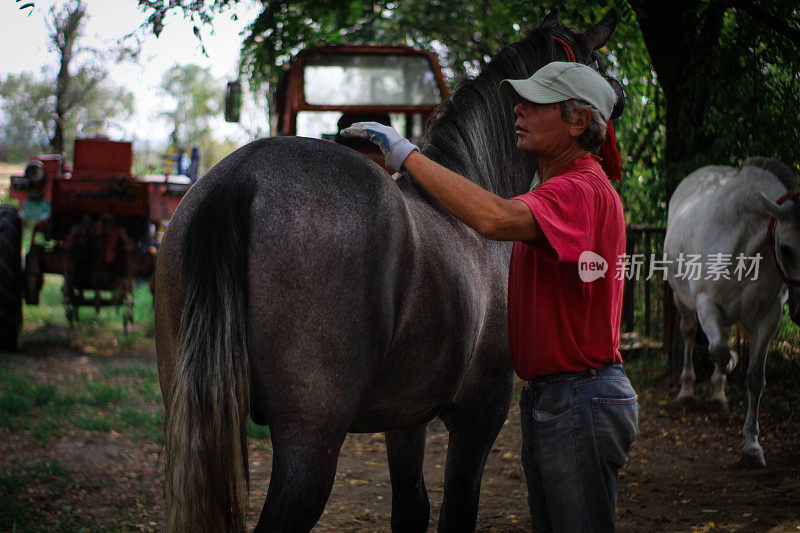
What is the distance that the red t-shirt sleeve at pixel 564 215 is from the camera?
1.77m

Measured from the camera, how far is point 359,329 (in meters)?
1.84

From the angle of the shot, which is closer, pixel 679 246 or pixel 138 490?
pixel 138 490

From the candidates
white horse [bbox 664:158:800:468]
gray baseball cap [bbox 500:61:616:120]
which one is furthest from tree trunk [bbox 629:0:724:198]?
gray baseball cap [bbox 500:61:616:120]

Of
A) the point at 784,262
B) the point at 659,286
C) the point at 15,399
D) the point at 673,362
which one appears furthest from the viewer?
the point at 659,286

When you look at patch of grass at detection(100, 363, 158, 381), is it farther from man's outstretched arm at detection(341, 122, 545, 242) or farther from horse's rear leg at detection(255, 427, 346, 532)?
man's outstretched arm at detection(341, 122, 545, 242)

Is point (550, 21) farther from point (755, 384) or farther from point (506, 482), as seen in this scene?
point (755, 384)

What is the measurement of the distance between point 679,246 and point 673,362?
5.47 ft

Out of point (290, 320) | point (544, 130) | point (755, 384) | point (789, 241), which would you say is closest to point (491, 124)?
point (544, 130)

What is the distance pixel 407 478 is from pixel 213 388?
4.56 feet

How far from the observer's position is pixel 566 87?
1907mm

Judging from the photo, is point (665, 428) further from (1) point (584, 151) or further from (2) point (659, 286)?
(1) point (584, 151)

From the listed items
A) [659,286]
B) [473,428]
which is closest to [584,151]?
[473,428]

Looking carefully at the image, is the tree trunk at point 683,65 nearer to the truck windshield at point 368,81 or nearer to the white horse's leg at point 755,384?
the white horse's leg at point 755,384

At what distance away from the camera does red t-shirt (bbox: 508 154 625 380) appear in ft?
5.98
